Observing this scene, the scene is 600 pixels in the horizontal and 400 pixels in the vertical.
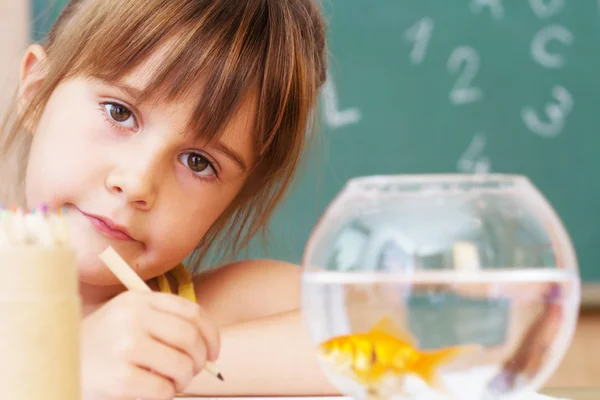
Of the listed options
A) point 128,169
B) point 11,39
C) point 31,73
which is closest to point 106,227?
point 128,169

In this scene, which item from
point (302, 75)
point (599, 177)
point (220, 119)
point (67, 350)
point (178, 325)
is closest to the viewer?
point (67, 350)

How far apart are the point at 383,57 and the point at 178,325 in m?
1.34

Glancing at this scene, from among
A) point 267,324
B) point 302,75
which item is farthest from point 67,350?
point 302,75

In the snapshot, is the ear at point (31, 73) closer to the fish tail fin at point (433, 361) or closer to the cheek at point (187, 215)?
the cheek at point (187, 215)

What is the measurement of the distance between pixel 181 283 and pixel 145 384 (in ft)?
1.89

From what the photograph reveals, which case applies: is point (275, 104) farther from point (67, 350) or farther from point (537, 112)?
point (537, 112)

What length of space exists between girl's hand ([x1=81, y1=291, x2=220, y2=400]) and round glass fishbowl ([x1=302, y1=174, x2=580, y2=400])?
11cm

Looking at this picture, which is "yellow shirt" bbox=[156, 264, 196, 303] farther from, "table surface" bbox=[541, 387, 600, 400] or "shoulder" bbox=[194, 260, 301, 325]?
"table surface" bbox=[541, 387, 600, 400]

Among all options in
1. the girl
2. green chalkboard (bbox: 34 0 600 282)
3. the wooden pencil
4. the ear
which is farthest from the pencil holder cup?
green chalkboard (bbox: 34 0 600 282)

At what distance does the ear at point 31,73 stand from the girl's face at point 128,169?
0.33 feet

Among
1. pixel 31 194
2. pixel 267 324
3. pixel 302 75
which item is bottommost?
pixel 267 324

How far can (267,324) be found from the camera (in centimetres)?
76

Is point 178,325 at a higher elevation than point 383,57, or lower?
lower

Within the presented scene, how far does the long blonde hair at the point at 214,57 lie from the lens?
2.45ft
